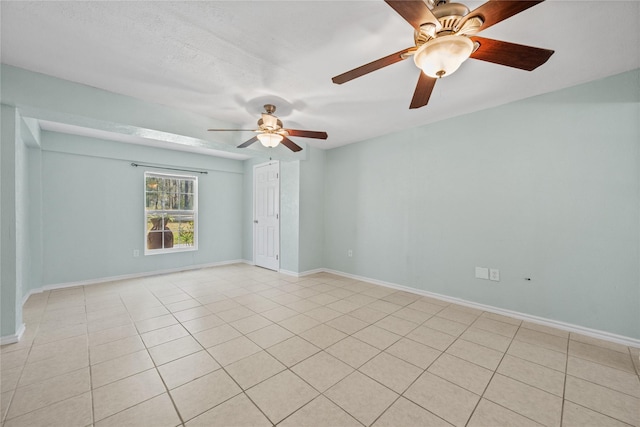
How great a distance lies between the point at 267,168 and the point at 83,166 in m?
3.06

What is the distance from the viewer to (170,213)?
201 inches

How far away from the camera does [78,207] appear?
410cm

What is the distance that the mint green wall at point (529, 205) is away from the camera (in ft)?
7.70

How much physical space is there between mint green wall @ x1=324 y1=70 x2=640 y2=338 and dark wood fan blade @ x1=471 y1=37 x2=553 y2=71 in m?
1.61

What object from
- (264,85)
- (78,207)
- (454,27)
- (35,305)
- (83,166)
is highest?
(264,85)

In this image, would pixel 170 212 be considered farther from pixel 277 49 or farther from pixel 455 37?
pixel 455 37

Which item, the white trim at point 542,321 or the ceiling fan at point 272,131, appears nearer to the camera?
the white trim at point 542,321

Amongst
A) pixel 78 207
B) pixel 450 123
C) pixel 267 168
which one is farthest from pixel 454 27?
pixel 78 207

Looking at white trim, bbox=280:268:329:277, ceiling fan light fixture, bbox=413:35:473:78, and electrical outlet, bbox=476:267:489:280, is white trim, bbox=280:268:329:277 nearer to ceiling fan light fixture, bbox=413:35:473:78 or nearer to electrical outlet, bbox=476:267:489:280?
electrical outlet, bbox=476:267:489:280

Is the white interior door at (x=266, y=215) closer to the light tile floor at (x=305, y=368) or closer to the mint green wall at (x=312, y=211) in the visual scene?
the mint green wall at (x=312, y=211)

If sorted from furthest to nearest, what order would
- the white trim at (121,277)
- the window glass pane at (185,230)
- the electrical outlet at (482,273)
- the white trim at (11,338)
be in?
1. the window glass pane at (185,230)
2. the white trim at (121,277)
3. the electrical outlet at (482,273)
4. the white trim at (11,338)

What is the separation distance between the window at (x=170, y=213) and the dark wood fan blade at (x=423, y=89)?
4.84 m

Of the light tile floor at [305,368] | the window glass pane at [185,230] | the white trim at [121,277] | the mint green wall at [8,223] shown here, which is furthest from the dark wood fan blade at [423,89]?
the white trim at [121,277]

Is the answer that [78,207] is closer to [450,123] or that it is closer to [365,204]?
[365,204]
